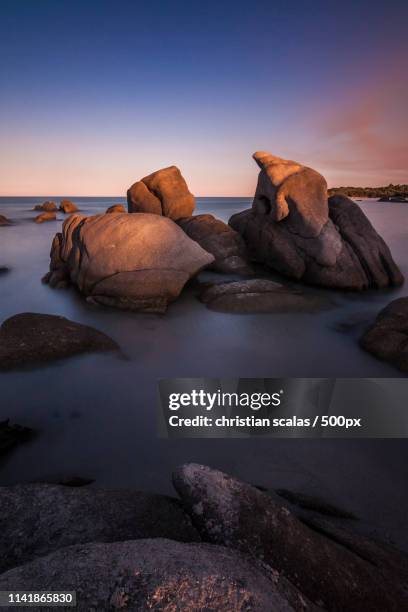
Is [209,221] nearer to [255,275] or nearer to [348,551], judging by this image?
[255,275]

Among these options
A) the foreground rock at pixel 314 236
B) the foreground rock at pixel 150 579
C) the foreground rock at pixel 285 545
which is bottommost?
the foreground rock at pixel 285 545

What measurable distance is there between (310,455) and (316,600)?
7.49 feet

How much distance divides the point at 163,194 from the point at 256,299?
8954 millimetres

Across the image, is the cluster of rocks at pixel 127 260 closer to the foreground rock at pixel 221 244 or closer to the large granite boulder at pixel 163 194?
the foreground rock at pixel 221 244

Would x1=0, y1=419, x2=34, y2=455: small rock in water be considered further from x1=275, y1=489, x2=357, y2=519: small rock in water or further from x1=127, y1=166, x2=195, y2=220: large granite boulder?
x1=127, y1=166, x2=195, y2=220: large granite boulder

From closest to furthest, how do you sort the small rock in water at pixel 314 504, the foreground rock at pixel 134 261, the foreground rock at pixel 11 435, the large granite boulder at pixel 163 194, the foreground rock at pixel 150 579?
1. the foreground rock at pixel 150 579
2. the small rock in water at pixel 314 504
3. the foreground rock at pixel 11 435
4. the foreground rock at pixel 134 261
5. the large granite boulder at pixel 163 194

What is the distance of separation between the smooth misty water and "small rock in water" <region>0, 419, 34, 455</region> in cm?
11

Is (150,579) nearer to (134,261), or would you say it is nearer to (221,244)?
(134,261)

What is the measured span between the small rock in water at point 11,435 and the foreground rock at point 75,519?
4.50ft

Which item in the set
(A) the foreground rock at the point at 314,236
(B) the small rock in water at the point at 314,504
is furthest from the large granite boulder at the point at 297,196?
(B) the small rock in water at the point at 314,504

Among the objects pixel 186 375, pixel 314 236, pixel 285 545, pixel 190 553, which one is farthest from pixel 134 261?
pixel 190 553

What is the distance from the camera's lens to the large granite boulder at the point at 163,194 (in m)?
15.8

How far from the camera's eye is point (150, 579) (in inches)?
58.6

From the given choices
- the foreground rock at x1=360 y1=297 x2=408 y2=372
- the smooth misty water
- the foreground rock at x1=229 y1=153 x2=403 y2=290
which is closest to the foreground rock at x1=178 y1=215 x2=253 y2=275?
the foreground rock at x1=229 y1=153 x2=403 y2=290
